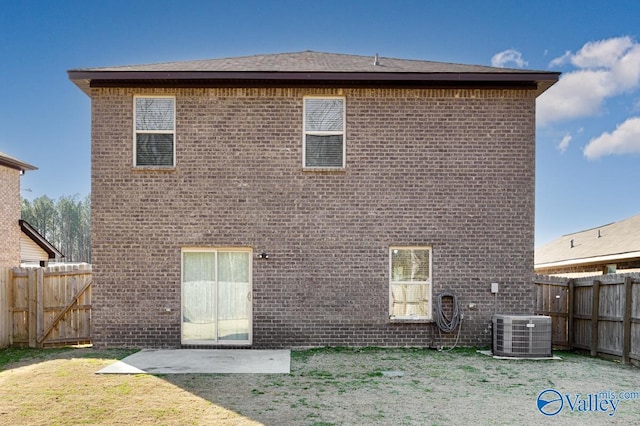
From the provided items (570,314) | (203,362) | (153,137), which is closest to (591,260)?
(570,314)

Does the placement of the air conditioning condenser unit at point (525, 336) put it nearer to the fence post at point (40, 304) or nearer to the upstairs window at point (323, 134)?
the upstairs window at point (323, 134)

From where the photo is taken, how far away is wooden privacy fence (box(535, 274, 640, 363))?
934cm

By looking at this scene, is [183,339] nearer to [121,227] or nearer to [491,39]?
[121,227]

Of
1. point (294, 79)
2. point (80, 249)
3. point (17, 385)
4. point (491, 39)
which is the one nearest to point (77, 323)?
point (17, 385)

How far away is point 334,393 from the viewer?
6996 mm

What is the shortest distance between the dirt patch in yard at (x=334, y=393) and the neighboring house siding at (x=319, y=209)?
4.06 ft

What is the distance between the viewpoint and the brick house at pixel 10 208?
1975 cm

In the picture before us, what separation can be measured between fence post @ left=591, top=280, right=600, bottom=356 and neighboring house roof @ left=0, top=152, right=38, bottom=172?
787 inches

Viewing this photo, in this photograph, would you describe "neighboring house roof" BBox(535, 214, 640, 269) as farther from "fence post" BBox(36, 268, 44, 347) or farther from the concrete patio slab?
"fence post" BBox(36, 268, 44, 347)

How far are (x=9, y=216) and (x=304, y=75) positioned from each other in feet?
53.8

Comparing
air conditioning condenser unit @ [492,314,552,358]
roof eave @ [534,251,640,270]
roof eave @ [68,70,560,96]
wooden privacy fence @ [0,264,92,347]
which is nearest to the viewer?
air conditioning condenser unit @ [492,314,552,358]

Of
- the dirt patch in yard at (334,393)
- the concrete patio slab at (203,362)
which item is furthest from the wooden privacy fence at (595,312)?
the concrete patio slab at (203,362)

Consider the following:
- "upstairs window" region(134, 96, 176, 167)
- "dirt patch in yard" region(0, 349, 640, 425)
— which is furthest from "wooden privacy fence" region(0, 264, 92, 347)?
"upstairs window" region(134, 96, 176, 167)

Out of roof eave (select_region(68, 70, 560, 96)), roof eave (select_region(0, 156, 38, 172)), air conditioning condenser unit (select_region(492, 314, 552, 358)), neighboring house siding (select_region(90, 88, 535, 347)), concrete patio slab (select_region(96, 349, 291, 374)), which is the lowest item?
concrete patio slab (select_region(96, 349, 291, 374))
